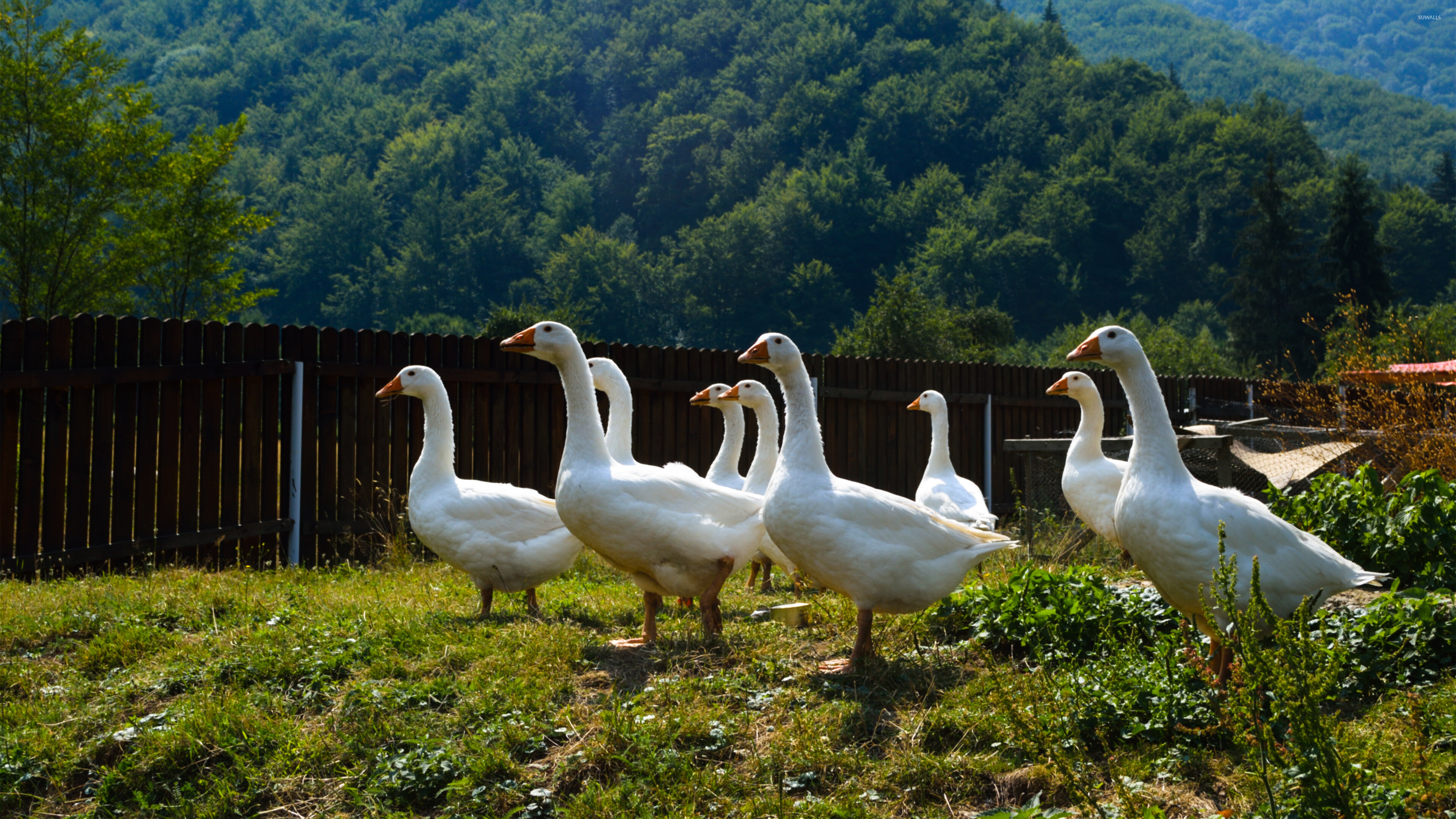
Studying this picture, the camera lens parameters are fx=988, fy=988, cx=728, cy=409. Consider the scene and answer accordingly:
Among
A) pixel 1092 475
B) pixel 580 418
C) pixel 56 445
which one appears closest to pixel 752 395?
pixel 580 418

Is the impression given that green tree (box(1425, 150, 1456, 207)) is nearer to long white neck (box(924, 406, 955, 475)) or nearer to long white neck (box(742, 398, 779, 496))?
long white neck (box(924, 406, 955, 475))

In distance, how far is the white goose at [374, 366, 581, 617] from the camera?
6.58 meters

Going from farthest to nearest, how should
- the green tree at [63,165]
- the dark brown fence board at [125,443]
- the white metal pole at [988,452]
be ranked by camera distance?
the green tree at [63,165] → the white metal pole at [988,452] → the dark brown fence board at [125,443]

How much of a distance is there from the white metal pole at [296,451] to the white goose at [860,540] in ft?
21.6

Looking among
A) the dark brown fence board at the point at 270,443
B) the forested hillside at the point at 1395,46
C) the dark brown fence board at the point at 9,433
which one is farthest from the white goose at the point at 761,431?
the forested hillside at the point at 1395,46

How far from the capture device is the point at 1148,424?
497 cm

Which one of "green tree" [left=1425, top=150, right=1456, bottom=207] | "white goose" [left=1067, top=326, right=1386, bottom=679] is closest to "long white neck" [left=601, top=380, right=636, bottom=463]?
"white goose" [left=1067, top=326, right=1386, bottom=679]

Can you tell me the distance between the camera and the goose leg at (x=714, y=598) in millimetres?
A: 5895

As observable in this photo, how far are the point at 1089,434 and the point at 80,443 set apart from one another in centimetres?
890

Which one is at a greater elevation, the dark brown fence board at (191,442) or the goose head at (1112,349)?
the goose head at (1112,349)

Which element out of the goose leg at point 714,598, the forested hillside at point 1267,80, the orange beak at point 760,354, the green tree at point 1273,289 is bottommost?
the goose leg at point 714,598

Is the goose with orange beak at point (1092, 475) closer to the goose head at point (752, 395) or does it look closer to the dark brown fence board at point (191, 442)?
the goose head at point (752, 395)

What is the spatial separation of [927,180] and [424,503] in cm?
8154

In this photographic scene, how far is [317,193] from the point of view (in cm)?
8325
